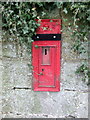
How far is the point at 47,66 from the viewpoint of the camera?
164 cm

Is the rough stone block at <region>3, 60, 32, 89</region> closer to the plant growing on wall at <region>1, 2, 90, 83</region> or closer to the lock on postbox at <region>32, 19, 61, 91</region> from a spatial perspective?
the lock on postbox at <region>32, 19, 61, 91</region>

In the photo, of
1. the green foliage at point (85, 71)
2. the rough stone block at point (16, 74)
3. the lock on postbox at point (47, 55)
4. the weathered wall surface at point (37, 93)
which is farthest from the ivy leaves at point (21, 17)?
the green foliage at point (85, 71)

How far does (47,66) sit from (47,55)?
131 millimetres

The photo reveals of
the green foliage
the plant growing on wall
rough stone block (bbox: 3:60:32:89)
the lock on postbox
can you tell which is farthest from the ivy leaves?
the green foliage

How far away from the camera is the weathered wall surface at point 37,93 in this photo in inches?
65.0

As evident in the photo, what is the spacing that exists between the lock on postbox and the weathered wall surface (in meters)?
0.07

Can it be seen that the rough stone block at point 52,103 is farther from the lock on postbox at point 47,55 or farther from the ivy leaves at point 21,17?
the ivy leaves at point 21,17

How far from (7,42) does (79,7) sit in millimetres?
899

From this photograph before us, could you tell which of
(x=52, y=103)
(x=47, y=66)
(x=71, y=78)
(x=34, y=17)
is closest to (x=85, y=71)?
(x=71, y=78)

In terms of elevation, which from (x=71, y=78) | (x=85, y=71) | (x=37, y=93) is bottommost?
(x=37, y=93)

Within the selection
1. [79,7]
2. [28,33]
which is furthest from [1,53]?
[79,7]

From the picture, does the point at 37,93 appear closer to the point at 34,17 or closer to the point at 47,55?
the point at 47,55

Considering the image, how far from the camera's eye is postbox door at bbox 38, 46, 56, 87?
5.26 ft

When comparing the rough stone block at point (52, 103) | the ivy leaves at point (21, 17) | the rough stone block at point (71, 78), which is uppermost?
the ivy leaves at point (21, 17)
